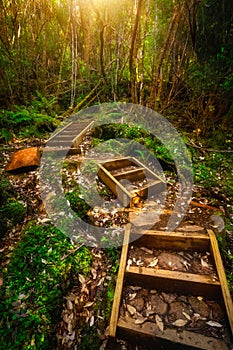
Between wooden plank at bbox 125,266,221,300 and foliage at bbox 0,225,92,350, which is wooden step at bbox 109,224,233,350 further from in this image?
foliage at bbox 0,225,92,350

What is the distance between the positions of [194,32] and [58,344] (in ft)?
34.8

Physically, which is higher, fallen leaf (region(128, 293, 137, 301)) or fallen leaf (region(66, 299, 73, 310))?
fallen leaf (region(128, 293, 137, 301))

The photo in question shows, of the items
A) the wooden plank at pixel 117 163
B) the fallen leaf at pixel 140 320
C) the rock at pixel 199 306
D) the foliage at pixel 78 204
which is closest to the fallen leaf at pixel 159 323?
the fallen leaf at pixel 140 320

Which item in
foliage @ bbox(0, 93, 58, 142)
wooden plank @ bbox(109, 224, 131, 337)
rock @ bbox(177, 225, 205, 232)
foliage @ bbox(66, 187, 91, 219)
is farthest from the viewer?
foliage @ bbox(0, 93, 58, 142)

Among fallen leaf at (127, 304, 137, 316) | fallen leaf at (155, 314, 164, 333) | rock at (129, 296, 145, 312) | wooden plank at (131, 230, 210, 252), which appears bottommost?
rock at (129, 296, 145, 312)

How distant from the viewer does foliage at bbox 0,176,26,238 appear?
3.72 m

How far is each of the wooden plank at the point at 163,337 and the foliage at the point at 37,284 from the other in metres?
0.97

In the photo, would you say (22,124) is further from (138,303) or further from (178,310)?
(178,310)

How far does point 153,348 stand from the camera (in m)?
2.49

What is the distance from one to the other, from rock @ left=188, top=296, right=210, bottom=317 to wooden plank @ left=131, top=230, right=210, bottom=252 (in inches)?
31.8

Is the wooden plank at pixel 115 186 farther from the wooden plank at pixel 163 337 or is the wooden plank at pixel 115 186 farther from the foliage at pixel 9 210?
the wooden plank at pixel 163 337

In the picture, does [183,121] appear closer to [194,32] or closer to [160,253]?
[194,32]

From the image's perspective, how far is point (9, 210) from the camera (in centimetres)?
386

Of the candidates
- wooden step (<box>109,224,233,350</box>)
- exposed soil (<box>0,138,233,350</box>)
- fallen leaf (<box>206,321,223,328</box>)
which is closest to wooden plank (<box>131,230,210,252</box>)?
wooden step (<box>109,224,233,350</box>)
